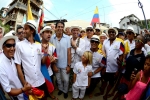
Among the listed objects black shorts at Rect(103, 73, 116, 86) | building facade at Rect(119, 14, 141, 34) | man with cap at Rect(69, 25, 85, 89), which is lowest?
black shorts at Rect(103, 73, 116, 86)

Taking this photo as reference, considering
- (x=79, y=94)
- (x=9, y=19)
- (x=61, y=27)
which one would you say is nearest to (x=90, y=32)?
(x=61, y=27)

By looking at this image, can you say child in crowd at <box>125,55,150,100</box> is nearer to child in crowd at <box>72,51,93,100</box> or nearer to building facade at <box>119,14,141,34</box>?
child in crowd at <box>72,51,93,100</box>

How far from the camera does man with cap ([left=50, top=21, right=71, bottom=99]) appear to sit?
4168 millimetres

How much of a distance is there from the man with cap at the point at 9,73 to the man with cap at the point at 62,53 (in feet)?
5.59

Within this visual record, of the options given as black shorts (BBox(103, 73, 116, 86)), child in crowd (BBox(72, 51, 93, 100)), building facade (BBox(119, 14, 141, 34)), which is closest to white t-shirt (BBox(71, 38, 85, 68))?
child in crowd (BBox(72, 51, 93, 100))

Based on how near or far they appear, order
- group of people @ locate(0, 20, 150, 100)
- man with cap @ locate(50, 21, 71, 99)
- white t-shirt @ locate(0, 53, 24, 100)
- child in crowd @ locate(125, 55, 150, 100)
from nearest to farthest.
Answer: white t-shirt @ locate(0, 53, 24, 100) → child in crowd @ locate(125, 55, 150, 100) → group of people @ locate(0, 20, 150, 100) → man with cap @ locate(50, 21, 71, 99)

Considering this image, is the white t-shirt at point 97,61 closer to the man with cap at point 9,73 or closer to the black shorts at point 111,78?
the black shorts at point 111,78

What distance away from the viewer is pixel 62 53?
4199mm

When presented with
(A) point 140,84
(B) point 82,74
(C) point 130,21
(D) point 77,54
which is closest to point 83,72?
(B) point 82,74

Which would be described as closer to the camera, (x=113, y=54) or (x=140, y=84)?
(x=140, y=84)

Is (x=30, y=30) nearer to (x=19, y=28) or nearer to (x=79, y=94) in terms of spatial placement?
(x=19, y=28)

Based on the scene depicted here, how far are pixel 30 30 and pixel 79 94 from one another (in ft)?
7.68

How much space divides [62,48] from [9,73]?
6.38 ft

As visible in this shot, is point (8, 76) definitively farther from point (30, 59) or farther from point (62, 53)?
point (62, 53)
